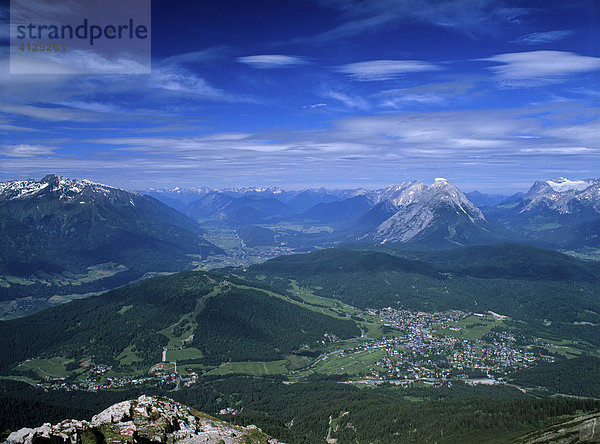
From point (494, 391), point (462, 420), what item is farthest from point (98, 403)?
point (494, 391)

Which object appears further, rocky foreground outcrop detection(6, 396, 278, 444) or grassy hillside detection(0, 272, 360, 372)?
grassy hillside detection(0, 272, 360, 372)

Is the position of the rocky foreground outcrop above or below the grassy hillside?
above

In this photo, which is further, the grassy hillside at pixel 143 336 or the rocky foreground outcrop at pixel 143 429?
the grassy hillside at pixel 143 336

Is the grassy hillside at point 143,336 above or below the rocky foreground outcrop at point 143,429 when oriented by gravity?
below

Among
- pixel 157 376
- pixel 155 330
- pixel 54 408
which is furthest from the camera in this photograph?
pixel 155 330

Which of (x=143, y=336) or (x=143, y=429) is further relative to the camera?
(x=143, y=336)

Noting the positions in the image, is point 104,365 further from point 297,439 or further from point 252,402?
point 297,439

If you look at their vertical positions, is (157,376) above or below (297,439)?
below

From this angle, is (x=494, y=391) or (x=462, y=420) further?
(x=494, y=391)
